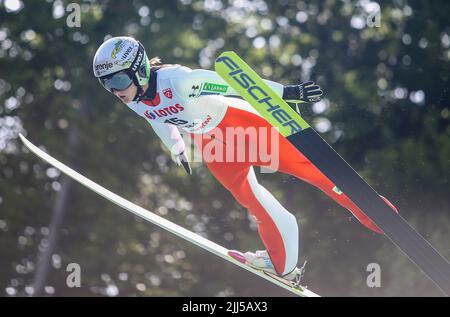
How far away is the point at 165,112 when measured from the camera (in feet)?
19.9

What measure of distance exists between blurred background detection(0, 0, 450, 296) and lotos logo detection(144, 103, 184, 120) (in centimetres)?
831

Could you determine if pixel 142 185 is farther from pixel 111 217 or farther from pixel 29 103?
pixel 29 103

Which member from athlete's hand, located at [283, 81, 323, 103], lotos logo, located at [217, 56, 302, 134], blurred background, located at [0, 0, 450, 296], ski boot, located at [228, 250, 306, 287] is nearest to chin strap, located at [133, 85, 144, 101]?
lotos logo, located at [217, 56, 302, 134]

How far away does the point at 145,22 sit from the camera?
52.0 ft

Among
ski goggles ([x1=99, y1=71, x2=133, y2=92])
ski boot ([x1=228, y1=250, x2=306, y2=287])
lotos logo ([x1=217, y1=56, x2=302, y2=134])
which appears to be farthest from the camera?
ski boot ([x1=228, y1=250, x2=306, y2=287])

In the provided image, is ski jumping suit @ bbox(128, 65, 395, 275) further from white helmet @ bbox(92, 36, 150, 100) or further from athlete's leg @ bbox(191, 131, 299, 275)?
white helmet @ bbox(92, 36, 150, 100)

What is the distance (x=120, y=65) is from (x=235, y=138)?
0.90 m

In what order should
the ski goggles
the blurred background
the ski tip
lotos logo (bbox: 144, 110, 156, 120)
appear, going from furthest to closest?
the blurred background < the ski tip < lotos logo (bbox: 144, 110, 156, 120) < the ski goggles

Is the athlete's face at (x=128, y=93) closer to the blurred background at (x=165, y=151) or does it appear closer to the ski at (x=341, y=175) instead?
the ski at (x=341, y=175)

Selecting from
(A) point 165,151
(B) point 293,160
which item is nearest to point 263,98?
(B) point 293,160

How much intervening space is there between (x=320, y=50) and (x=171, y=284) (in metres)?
4.68

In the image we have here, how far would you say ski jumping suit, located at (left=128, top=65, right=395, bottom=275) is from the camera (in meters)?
5.98

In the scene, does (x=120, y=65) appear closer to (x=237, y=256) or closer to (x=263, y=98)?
(x=263, y=98)
